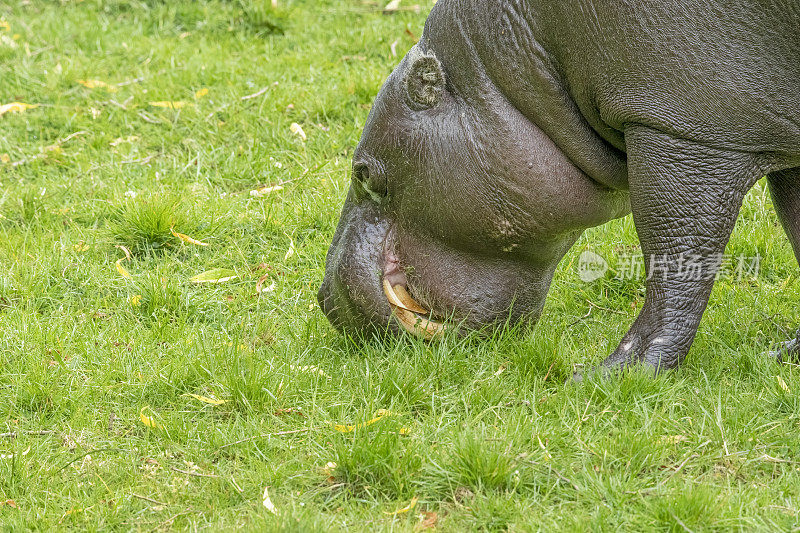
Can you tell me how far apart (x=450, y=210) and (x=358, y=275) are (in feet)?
1.57

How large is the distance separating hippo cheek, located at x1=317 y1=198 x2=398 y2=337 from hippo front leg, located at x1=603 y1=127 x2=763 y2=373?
3.51 feet

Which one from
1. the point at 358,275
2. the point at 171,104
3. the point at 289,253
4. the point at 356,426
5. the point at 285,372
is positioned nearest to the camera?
the point at 356,426

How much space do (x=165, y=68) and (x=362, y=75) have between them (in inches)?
67.0

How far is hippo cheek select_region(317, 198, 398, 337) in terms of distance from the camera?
4215 millimetres

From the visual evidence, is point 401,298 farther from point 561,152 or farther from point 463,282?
point 561,152

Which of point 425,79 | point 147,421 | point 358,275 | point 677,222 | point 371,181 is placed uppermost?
point 425,79

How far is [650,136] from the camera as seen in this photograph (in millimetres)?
3666

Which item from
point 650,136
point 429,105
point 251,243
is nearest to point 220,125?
point 251,243

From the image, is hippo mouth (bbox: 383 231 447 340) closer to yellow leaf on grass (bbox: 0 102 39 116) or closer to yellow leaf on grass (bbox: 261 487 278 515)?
yellow leaf on grass (bbox: 261 487 278 515)

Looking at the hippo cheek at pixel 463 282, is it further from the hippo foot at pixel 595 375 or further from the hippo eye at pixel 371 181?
the hippo foot at pixel 595 375

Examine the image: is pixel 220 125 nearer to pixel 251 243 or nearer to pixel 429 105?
pixel 251 243

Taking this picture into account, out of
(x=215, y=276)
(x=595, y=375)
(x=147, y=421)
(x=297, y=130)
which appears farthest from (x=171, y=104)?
(x=595, y=375)

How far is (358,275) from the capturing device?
166 inches
